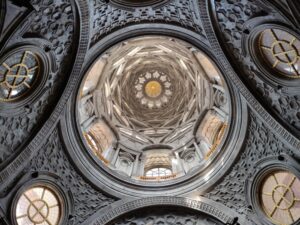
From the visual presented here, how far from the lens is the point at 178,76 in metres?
22.5

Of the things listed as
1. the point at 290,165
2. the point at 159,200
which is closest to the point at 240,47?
the point at 290,165

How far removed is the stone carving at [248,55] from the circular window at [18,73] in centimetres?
619

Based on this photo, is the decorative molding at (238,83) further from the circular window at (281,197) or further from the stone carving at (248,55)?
the circular window at (281,197)

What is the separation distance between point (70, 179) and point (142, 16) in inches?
256

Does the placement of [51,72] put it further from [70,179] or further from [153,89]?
[153,89]

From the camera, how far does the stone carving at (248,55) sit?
10.7 m

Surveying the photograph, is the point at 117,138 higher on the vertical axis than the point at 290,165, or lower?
higher

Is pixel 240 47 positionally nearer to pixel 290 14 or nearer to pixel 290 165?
pixel 290 14

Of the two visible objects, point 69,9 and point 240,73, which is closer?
point 69,9

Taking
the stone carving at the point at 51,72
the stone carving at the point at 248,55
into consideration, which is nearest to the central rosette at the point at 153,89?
the stone carving at the point at 51,72

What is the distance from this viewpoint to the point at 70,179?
43.1 feet

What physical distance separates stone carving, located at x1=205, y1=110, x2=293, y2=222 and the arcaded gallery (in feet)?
0.12

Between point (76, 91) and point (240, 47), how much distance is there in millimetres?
6158

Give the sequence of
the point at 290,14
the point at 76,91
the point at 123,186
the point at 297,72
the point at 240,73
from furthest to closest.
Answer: the point at 123,186 < the point at 76,91 < the point at 240,73 < the point at 297,72 < the point at 290,14
